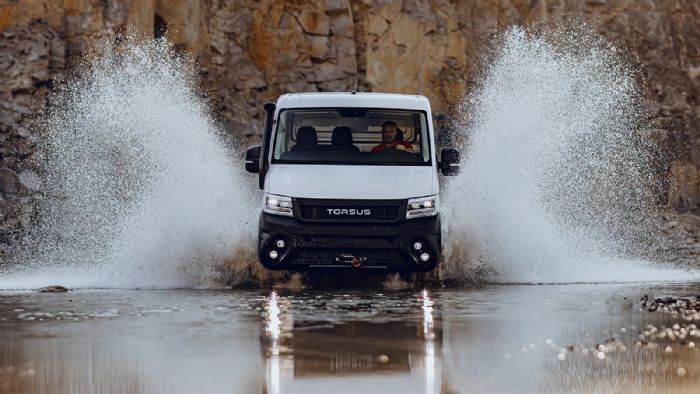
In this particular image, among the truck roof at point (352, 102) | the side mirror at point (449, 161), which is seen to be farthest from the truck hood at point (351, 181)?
the truck roof at point (352, 102)

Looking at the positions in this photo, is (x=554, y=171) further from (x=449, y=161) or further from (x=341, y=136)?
(x=341, y=136)

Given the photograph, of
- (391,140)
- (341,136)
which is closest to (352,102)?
(341,136)

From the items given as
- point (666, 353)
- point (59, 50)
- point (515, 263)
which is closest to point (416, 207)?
point (515, 263)

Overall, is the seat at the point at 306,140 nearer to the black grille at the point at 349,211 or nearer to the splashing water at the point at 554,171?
the black grille at the point at 349,211

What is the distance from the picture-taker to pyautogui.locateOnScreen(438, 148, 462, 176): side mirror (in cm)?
1641

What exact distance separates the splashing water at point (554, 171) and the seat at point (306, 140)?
2.47 m

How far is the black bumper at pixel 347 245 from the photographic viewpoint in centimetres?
1514

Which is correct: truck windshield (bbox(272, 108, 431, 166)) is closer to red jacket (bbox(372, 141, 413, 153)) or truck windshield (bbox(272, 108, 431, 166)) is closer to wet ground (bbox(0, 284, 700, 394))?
red jacket (bbox(372, 141, 413, 153))

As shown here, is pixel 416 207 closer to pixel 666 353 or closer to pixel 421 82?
pixel 666 353

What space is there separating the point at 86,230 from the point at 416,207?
12760 millimetres

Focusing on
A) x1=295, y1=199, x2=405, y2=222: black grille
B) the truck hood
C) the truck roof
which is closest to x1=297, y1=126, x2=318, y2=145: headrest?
the truck roof

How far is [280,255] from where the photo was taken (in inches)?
598

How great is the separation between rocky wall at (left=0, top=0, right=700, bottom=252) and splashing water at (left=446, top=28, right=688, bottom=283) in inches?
31.7

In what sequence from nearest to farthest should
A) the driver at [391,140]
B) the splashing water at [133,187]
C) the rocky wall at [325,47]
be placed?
the driver at [391,140]
the splashing water at [133,187]
the rocky wall at [325,47]
